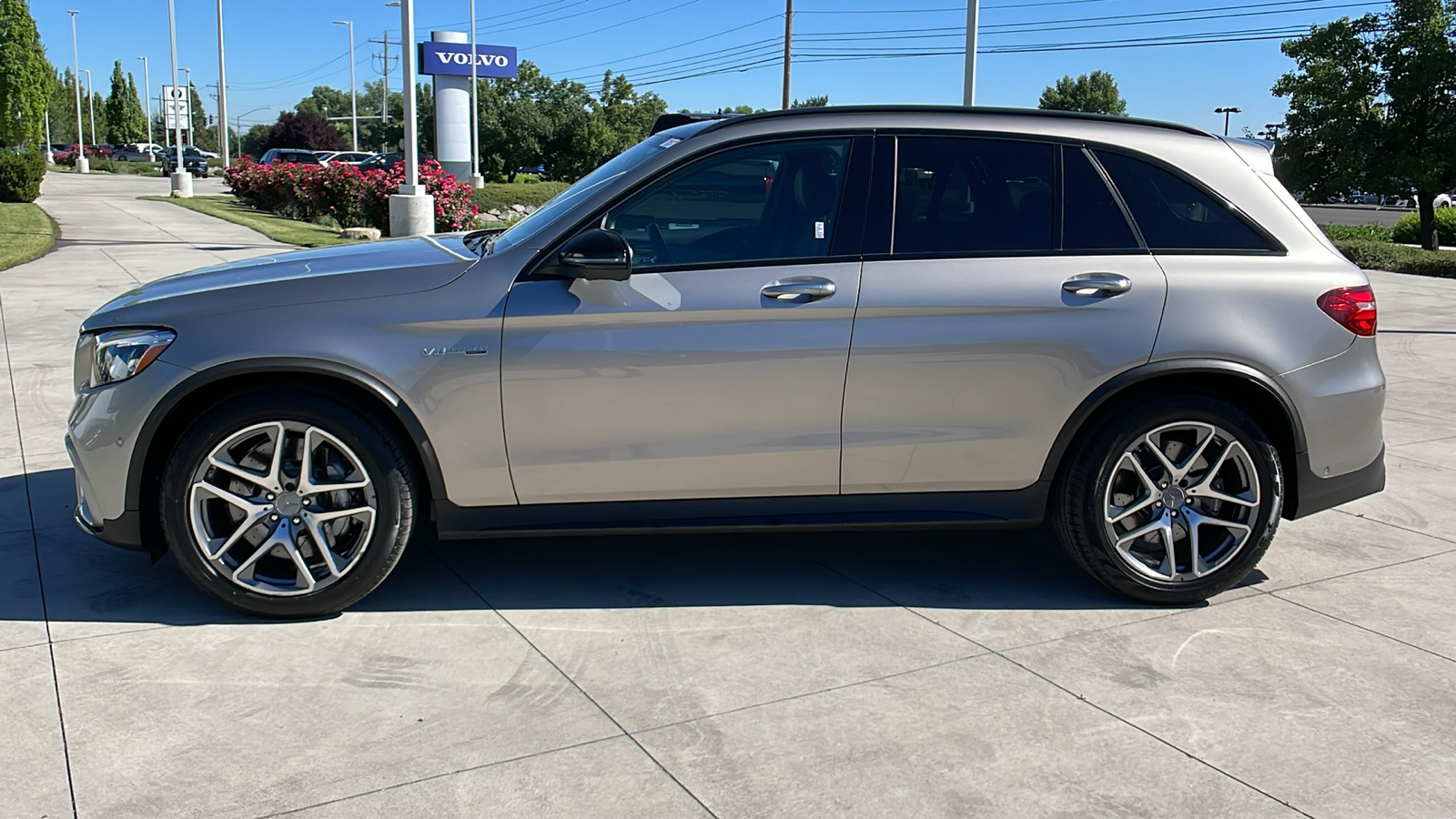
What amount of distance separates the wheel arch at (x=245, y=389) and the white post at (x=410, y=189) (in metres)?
15.2

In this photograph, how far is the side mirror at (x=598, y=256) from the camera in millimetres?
4129

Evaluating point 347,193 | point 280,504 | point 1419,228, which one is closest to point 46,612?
point 280,504

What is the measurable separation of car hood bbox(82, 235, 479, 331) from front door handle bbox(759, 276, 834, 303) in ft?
3.52

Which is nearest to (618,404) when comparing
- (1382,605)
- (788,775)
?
(788,775)

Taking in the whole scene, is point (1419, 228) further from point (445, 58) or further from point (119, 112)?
point (119, 112)

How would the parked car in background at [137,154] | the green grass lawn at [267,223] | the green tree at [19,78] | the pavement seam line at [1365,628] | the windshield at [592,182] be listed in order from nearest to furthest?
the pavement seam line at [1365,628]
the windshield at [592,182]
the green grass lawn at [267,223]
the green tree at [19,78]
the parked car in background at [137,154]

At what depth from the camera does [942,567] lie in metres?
5.07

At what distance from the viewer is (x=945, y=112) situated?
15.1 feet

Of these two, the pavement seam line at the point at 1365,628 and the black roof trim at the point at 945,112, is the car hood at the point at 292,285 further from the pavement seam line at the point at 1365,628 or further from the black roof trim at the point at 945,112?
the pavement seam line at the point at 1365,628

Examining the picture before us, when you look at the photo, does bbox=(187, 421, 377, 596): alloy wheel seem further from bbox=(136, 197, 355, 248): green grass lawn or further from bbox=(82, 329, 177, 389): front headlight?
bbox=(136, 197, 355, 248): green grass lawn

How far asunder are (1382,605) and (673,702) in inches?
113

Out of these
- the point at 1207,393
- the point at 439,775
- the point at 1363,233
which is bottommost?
the point at 439,775

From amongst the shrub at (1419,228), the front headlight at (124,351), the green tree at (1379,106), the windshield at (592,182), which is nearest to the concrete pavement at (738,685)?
the front headlight at (124,351)

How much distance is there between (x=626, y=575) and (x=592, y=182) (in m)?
1.57
